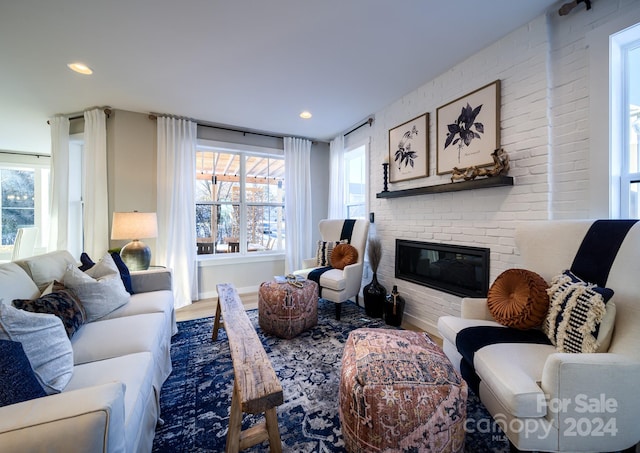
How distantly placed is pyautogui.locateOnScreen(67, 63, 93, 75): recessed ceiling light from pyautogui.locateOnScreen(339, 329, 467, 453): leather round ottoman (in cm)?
330

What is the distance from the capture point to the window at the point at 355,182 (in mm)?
3828

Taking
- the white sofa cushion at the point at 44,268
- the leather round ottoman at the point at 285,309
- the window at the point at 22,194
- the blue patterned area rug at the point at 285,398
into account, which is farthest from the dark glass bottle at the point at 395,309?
the window at the point at 22,194

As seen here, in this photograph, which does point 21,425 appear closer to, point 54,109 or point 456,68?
point 456,68

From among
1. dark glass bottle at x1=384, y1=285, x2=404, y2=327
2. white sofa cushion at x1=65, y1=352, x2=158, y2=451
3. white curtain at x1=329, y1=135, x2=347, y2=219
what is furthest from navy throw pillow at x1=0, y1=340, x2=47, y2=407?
white curtain at x1=329, y1=135, x2=347, y2=219

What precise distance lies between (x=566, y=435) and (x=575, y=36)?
2.29 m

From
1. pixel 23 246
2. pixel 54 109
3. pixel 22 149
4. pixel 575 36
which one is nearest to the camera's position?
pixel 575 36

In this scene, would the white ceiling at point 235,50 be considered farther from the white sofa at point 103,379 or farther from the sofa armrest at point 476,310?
the sofa armrest at point 476,310

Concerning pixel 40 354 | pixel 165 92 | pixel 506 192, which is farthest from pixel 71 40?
pixel 506 192

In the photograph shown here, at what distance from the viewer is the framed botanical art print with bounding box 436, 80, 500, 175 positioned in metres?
2.02

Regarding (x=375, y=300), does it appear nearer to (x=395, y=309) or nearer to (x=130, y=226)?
(x=395, y=309)

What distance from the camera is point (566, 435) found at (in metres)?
0.97

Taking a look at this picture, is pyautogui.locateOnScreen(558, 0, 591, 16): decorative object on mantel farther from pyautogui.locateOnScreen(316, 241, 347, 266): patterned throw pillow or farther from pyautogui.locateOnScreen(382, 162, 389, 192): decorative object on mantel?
pyautogui.locateOnScreen(316, 241, 347, 266): patterned throw pillow

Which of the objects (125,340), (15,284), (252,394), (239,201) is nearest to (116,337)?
(125,340)

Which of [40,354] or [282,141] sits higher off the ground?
[282,141]
